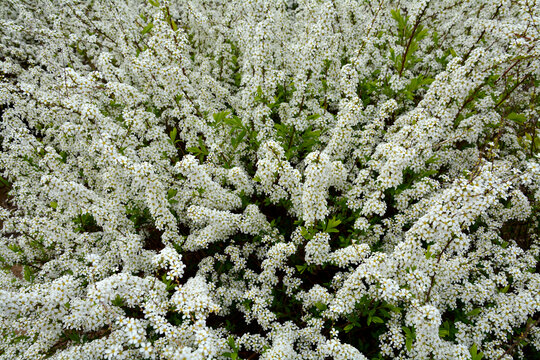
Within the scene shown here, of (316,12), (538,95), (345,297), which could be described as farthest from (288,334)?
(538,95)

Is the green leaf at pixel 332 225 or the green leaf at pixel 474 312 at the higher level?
the green leaf at pixel 332 225

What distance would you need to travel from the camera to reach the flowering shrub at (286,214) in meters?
4.06

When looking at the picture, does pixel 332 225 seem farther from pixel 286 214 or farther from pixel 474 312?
pixel 474 312

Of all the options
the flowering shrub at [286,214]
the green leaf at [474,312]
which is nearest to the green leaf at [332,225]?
the flowering shrub at [286,214]

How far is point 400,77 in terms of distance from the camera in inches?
297

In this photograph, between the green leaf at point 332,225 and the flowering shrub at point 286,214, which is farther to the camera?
the green leaf at point 332,225

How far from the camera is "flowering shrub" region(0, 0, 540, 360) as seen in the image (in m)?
4.06

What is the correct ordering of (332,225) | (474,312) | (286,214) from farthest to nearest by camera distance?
(286,214) → (332,225) → (474,312)

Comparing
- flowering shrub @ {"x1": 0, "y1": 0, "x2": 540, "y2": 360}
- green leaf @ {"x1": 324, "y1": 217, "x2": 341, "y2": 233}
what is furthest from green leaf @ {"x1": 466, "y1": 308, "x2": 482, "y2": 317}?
green leaf @ {"x1": 324, "y1": 217, "x2": 341, "y2": 233}

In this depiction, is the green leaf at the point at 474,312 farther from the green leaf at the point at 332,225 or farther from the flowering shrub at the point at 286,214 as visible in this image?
the green leaf at the point at 332,225

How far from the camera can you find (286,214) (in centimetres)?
643

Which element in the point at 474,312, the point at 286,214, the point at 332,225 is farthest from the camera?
the point at 286,214

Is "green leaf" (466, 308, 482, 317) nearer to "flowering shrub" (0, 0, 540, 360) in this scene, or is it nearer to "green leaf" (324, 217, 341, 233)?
"flowering shrub" (0, 0, 540, 360)

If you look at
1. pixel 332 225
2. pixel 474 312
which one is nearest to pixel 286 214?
pixel 332 225
